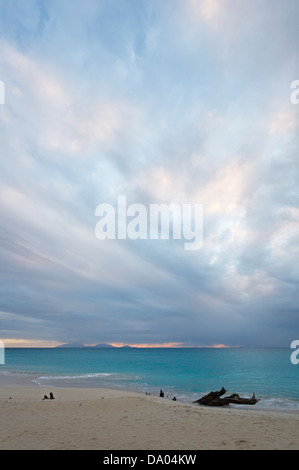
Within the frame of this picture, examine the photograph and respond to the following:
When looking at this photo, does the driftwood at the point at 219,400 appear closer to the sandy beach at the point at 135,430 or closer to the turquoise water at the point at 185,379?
the turquoise water at the point at 185,379

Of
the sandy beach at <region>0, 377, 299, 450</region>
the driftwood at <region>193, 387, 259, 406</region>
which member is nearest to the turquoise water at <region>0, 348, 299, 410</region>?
the driftwood at <region>193, 387, 259, 406</region>

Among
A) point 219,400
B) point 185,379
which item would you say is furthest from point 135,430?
point 185,379

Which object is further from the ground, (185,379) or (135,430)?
(135,430)

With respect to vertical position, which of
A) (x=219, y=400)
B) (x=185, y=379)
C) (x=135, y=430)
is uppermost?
(x=135, y=430)

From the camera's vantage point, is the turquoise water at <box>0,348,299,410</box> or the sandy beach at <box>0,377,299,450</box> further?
the turquoise water at <box>0,348,299,410</box>

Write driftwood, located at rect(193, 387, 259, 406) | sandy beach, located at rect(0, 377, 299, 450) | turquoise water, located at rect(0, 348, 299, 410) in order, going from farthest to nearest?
1. turquoise water, located at rect(0, 348, 299, 410)
2. driftwood, located at rect(193, 387, 259, 406)
3. sandy beach, located at rect(0, 377, 299, 450)

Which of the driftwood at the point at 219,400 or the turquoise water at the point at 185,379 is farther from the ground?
the driftwood at the point at 219,400

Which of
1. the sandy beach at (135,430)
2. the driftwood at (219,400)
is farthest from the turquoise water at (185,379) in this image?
the sandy beach at (135,430)

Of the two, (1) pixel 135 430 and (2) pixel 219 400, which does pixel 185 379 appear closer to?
(2) pixel 219 400

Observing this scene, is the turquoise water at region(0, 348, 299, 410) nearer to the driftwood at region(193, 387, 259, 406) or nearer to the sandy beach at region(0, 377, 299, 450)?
the driftwood at region(193, 387, 259, 406)
